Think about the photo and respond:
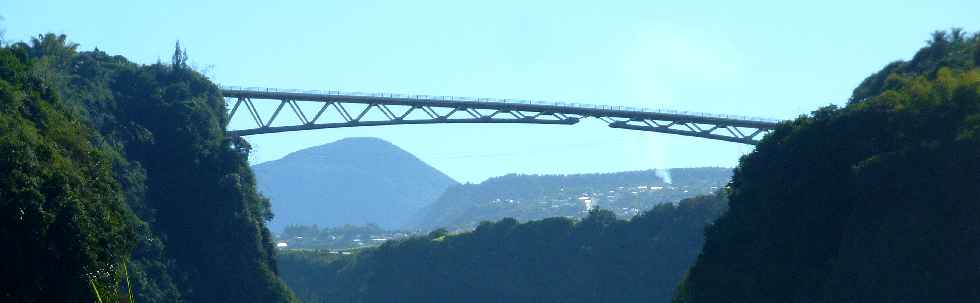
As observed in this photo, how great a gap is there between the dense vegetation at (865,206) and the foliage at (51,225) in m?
19.0

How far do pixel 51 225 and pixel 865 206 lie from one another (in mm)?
22160

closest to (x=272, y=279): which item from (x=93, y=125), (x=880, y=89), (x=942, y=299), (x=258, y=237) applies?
(x=258, y=237)

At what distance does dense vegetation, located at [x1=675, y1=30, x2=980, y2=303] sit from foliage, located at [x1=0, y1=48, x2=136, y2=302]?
19.0 m

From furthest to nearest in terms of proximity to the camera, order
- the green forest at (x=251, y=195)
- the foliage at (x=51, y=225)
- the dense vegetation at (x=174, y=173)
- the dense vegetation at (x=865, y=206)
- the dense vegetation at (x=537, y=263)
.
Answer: the dense vegetation at (x=537, y=263) < the dense vegetation at (x=174, y=173) < the dense vegetation at (x=865, y=206) < the green forest at (x=251, y=195) < the foliage at (x=51, y=225)

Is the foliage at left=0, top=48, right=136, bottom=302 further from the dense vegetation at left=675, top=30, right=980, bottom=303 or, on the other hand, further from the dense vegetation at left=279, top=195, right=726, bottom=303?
the dense vegetation at left=279, top=195, right=726, bottom=303

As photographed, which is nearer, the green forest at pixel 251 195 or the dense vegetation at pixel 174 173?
the green forest at pixel 251 195

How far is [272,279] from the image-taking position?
71.6 m

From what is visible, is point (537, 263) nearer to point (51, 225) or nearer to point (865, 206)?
point (865, 206)

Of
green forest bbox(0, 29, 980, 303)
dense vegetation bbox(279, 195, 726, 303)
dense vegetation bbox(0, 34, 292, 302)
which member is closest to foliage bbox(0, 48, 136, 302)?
green forest bbox(0, 29, 980, 303)

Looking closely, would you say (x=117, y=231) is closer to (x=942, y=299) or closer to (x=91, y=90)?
(x=942, y=299)

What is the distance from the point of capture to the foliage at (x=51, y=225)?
36594 millimetres

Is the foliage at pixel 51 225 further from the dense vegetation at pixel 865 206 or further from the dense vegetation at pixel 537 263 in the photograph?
the dense vegetation at pixel 537 263

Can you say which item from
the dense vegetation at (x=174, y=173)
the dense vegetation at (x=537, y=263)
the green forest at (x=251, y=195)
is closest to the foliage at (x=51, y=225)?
the green forest at (x=251, y=195)

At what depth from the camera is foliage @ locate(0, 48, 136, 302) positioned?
36594mm
